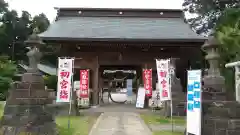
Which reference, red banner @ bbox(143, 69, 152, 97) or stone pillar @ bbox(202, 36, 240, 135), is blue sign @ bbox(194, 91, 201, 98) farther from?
red banner @ bbox(143, 69, 152, 97)

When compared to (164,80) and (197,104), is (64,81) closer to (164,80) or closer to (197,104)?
(164,80)

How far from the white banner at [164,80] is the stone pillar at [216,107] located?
2.55 meters

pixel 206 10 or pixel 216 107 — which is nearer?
pixel 216 107

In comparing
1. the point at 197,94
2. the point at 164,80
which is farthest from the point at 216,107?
the point at 164,80

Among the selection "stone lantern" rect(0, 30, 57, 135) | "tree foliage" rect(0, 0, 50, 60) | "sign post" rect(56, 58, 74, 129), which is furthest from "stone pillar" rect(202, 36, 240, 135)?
"tree foliage" rect(0, 0, 50, 60)

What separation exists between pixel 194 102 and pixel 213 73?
126 centimetres

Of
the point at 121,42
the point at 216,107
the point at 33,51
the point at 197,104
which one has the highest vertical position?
the point at 121,42

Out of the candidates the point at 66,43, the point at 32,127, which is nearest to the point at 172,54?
Result: the point at 66,43

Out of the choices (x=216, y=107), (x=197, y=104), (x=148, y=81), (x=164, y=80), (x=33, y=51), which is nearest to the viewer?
(x=197, y=104)

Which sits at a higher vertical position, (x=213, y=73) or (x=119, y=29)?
(x=119, y=29)

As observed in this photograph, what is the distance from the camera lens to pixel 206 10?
81.6ft

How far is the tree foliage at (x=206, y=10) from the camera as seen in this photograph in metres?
24.2

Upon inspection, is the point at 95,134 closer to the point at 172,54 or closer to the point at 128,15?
the point at 172,54

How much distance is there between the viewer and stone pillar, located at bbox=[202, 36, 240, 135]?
5.98 metres
